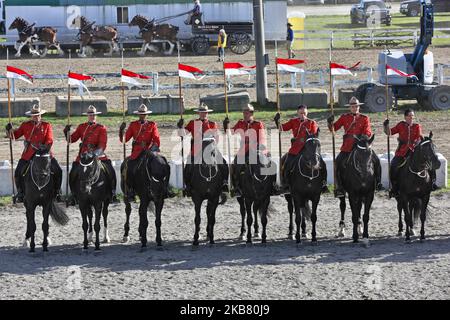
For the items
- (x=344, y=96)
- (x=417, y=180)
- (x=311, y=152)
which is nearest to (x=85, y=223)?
(x=311, y=152)

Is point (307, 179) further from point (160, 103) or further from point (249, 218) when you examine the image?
point (160, 103)

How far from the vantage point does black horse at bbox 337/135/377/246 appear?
18.0m

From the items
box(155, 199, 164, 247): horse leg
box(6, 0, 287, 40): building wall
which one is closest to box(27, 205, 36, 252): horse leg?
box(155, 199, 164, 247): horse leg

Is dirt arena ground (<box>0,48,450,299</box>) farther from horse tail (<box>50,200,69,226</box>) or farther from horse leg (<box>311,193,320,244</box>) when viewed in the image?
horse tail (<box>50,200,69,226</box>)

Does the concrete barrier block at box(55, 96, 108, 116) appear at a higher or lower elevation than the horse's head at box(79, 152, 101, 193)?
higher

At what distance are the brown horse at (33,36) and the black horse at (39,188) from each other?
2997cm

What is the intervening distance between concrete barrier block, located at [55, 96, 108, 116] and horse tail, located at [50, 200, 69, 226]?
1237cm

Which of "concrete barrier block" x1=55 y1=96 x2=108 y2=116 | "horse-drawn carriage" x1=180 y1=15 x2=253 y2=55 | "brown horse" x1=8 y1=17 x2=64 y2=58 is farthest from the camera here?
"horse-drawn carriage" x1=180 y1=15 x2=253 y2=55

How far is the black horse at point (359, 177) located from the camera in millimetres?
17984

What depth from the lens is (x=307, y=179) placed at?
18.2 m

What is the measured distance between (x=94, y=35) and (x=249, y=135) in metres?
30.8
